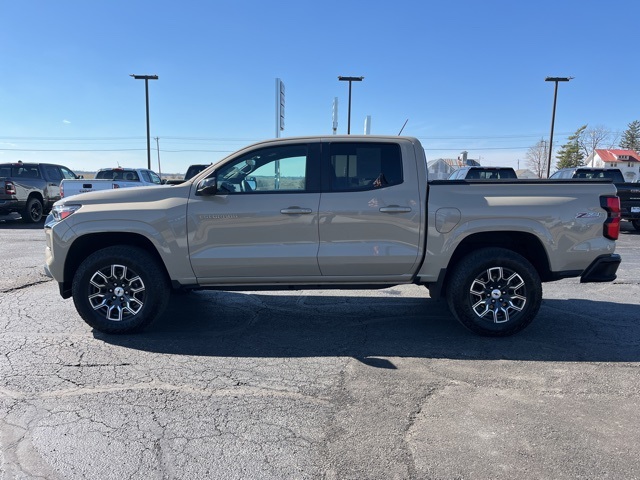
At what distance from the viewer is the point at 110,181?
43.2 feet

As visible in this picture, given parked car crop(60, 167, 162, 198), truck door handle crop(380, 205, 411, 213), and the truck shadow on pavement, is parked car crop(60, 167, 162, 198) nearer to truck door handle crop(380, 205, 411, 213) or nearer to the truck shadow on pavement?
the truck shadow on pavement

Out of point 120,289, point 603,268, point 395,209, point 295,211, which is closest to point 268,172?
point 295,211

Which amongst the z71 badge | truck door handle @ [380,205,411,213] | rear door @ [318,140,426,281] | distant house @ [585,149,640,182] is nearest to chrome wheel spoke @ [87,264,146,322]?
rear door @ [318,140,426,281]

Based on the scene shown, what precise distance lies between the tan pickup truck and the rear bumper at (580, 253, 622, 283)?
0.5 inches

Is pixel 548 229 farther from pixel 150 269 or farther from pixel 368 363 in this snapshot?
pixel 150 269

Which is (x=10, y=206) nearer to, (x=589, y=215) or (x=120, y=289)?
(x=120, y=289)

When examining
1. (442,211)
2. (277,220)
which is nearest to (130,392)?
(277,220)

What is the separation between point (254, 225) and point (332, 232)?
78 centimetres

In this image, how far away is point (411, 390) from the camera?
3309mm

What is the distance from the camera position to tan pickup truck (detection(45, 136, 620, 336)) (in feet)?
14.2

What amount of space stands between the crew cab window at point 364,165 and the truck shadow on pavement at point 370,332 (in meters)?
1.55

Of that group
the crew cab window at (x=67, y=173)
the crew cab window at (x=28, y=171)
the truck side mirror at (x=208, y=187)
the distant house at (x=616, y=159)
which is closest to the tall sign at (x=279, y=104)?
the crew cab window at (x=67, y=173)

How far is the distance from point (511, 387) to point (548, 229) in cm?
173

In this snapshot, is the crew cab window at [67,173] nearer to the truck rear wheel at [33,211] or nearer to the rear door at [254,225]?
the truck rear wheel at [33,211]
